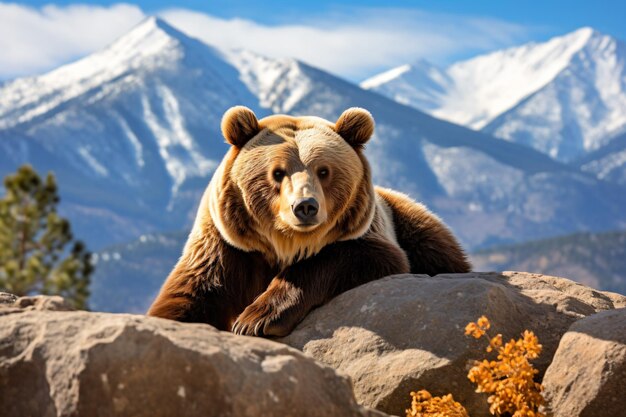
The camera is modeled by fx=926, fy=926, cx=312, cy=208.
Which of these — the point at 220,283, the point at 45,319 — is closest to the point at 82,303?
the point at 220,283

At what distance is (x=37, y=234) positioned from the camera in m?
36.0

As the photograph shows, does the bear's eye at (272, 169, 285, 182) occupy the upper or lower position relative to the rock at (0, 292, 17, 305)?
upper

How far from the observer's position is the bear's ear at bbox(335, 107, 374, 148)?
7.29m

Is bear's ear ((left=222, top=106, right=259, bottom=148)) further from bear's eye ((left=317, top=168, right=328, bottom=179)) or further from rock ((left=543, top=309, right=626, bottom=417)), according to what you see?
rock ((left=543, top=309, right=626, bottom=417))

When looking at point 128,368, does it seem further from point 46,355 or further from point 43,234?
point 43,234

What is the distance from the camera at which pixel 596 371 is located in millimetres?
5059

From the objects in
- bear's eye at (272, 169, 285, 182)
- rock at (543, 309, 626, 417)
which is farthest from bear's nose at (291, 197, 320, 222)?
rock at (543, 309, 626, 417)

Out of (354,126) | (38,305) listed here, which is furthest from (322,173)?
(38,305)

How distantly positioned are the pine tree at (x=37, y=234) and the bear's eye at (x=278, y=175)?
28.3 m

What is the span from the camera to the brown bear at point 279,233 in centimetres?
660

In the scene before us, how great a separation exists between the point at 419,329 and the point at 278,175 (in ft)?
5.21

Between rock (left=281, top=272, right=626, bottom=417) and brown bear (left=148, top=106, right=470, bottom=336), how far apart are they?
1.05 ft

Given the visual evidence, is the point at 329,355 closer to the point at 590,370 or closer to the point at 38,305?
the point at 590,370

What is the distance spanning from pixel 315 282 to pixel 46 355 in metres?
2.89
